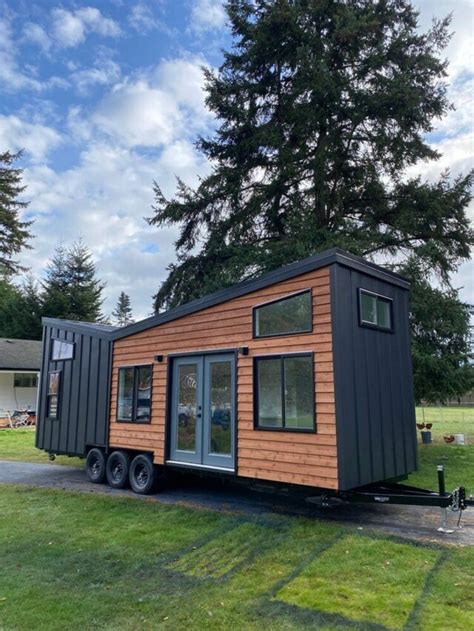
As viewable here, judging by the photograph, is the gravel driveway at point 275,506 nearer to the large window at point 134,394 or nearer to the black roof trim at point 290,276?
the large window at point 134,394

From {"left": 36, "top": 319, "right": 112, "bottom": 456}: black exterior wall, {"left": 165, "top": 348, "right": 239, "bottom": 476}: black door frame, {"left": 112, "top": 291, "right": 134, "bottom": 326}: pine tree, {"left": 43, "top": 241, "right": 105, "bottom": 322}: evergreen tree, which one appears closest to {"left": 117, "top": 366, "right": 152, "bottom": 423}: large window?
{"left": 36, "top": 319, "right": 112, "bottom": 456}: black exterior wall

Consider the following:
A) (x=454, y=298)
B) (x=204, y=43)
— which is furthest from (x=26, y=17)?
(x=454, y=298)

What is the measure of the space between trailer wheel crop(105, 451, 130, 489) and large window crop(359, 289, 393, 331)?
5.11 metres

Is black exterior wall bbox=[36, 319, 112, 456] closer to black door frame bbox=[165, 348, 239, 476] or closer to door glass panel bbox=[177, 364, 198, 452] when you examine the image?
black door frame bbox=[165, 348, 239, 476]

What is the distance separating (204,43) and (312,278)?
392 inches

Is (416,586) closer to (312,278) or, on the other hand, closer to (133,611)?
(133,611)

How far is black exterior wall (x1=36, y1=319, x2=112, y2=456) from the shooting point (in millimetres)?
9320

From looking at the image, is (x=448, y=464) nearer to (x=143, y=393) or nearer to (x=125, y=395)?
(x=143, y=393)

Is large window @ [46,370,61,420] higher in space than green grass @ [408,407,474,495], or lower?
higher

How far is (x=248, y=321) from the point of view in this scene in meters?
6.78

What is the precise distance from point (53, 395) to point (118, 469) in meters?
2.66

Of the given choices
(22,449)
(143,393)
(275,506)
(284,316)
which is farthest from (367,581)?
(22,449)

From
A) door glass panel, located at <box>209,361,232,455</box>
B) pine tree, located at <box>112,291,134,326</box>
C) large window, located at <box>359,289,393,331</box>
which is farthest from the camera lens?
pine tree, located at <box>112,291,134,326</box>

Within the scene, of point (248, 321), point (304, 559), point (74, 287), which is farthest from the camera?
point (74, 287)
